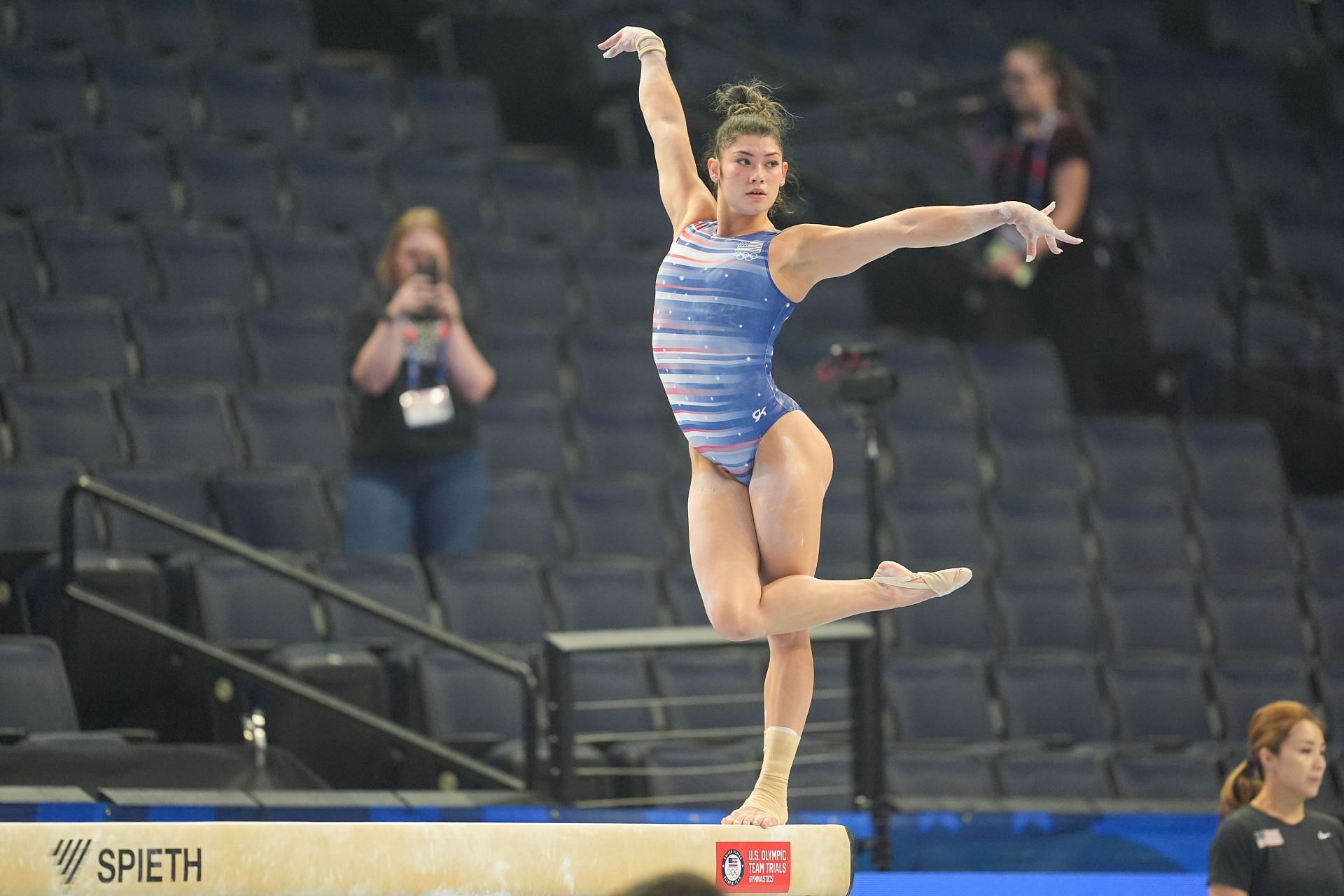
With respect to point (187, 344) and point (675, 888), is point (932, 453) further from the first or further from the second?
point (675, 888)

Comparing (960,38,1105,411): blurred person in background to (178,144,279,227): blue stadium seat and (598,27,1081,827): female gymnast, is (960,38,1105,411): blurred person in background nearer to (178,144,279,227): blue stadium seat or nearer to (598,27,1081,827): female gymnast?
(178,144,279,227): blue stadium seat

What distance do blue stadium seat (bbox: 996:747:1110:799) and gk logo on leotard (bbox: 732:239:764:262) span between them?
3009 mm

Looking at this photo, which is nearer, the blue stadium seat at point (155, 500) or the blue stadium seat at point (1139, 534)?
the blue stadium seat at point (155, 500)

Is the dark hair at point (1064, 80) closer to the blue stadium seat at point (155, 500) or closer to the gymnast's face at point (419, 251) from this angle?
the gymnast's face at point (419, 251)

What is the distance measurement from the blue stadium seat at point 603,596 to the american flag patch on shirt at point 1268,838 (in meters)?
2.48

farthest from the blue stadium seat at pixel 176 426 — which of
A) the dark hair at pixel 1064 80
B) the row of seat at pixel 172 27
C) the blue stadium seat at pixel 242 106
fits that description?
the dark hair at pixel 1064 80

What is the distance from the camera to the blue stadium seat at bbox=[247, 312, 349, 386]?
7.15 m

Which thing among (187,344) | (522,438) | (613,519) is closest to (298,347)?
(187,344)

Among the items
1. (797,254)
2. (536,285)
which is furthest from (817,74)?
(797,254)

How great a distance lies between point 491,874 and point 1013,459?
483 cm

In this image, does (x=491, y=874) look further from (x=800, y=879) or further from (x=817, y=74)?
(x=817, y=74)

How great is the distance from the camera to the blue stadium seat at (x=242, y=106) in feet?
27.1

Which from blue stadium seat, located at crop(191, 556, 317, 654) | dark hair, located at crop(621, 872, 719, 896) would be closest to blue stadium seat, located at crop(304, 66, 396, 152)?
blue stadium seat, located at crop(191, 556, 317, 654)

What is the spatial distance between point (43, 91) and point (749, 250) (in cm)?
525
